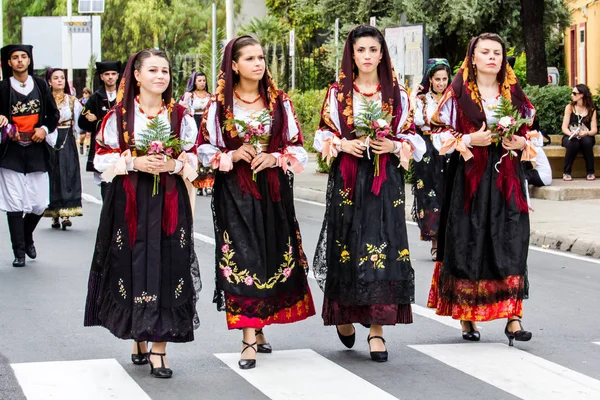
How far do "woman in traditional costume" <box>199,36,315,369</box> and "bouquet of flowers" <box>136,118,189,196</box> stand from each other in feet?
1.21

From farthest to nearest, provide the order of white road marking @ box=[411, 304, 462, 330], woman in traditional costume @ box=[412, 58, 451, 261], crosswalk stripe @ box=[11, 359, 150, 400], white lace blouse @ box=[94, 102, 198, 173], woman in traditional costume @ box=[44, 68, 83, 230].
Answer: woman in traditional costume @ box=[44, 68, 83, 230] < woman in traditional costume @ box=[412, 58, 451, 261] < white road marking @ box=[411, 304, 462, 330] < white lace blouse @ box=[94, 102, 198, 173] < crosswalk stripe @ box=[11, 359, 150, 400]

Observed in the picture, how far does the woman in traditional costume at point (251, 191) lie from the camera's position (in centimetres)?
754

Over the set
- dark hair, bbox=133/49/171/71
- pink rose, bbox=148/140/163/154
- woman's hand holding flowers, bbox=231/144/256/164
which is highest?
dark hair, bbox=133/49/171/71

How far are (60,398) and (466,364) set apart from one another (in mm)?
2448

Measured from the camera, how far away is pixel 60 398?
6680mm

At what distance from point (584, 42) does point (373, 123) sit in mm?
26611

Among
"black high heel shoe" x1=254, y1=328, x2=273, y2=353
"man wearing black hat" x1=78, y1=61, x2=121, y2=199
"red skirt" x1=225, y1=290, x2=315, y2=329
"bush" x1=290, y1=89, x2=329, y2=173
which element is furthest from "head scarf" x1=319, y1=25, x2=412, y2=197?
"bush" x1=290, y1=89, x2=329, y2=173

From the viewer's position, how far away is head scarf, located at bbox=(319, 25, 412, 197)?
7734 millimetres

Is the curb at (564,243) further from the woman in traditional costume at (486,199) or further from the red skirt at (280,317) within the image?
the red skirt at (280,317)

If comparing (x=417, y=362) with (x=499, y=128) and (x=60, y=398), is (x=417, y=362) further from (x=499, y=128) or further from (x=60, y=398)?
(x=60, y=398)

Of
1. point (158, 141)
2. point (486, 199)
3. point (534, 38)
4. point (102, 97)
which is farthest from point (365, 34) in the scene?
point (534, 38)

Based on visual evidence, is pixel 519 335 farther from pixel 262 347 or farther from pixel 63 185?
pixel 63 185

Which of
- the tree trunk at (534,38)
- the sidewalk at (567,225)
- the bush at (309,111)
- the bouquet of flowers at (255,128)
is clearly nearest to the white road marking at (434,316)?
the bouquet of flowers at (255,128)

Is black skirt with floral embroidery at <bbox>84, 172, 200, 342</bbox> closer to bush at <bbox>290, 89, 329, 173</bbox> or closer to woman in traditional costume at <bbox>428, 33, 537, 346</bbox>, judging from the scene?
woman in traditional costume at <bbox>428, 33, 537, 346</bbox>
